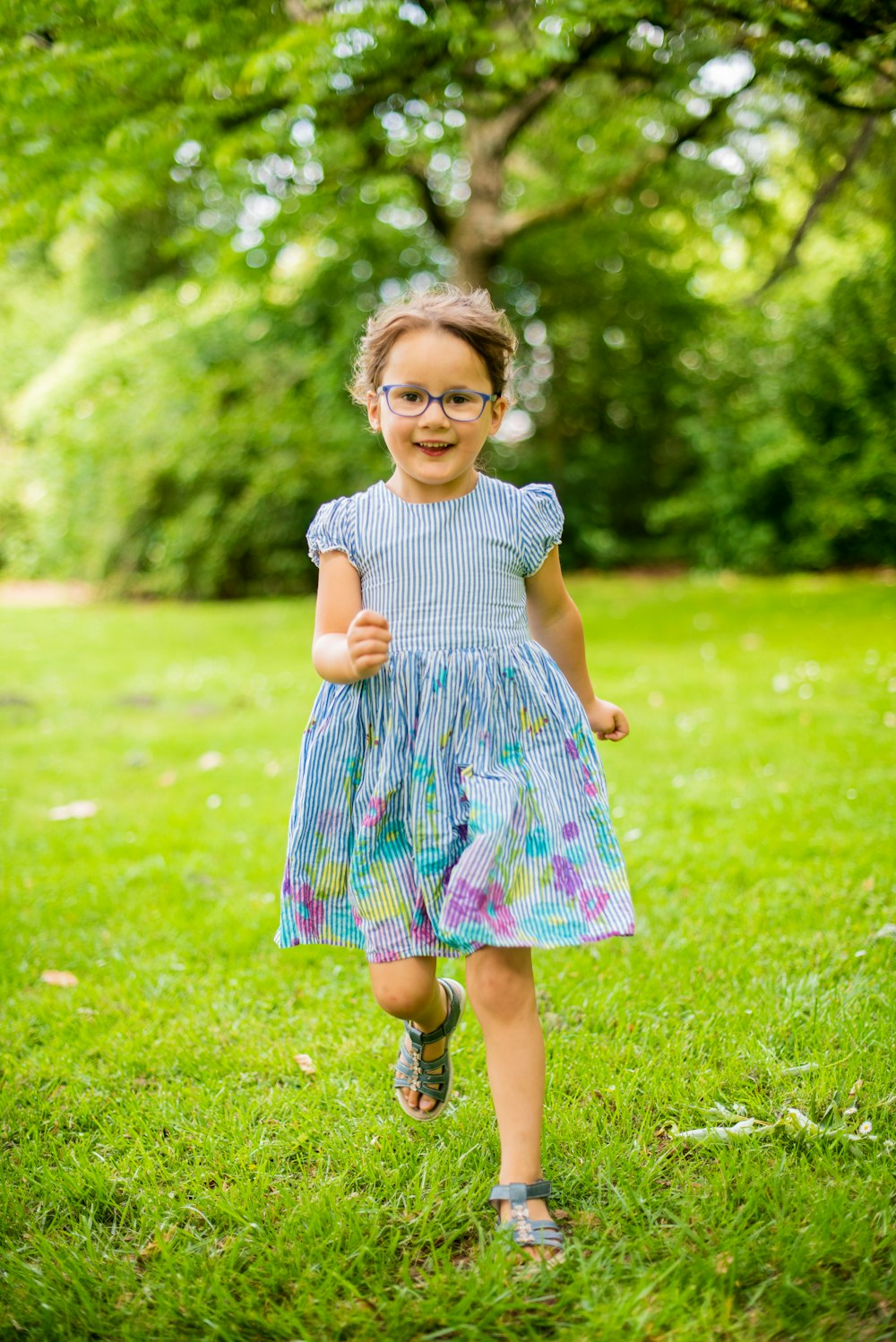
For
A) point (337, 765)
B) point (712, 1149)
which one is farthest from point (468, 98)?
point (712, 1149)

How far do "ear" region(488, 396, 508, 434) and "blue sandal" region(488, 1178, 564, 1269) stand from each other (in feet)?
4.49

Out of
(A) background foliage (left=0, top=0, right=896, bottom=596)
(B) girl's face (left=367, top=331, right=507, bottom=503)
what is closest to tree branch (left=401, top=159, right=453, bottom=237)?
(A) background foliage (left=0, top=0, right=896, bottom=596)

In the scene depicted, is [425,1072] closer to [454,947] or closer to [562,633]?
[454,947]

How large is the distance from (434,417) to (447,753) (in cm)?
62

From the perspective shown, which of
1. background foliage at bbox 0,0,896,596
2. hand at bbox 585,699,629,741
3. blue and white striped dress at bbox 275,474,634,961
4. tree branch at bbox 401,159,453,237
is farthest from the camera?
tree branch at bbox 401,159,453,237

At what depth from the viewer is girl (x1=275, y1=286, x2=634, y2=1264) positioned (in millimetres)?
2006

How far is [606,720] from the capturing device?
7.82 feet

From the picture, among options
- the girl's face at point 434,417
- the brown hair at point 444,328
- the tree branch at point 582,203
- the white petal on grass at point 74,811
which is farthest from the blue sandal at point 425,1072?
the tree branch at point 582,203

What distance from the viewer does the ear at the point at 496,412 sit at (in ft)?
7.40

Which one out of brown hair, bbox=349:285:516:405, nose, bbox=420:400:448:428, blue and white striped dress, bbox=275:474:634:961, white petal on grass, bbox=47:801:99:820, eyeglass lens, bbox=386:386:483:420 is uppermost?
brown hair, bbox=349:285:516:405

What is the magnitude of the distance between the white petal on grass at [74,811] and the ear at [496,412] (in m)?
3.07

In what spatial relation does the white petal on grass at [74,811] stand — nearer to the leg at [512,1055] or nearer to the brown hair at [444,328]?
the brown hair at [444,328]

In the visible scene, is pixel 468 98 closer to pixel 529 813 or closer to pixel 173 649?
pixel 173 649

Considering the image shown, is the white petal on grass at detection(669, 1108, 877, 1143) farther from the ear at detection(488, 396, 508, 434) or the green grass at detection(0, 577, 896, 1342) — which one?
the ear at detection(488, 396, 508, 434)
